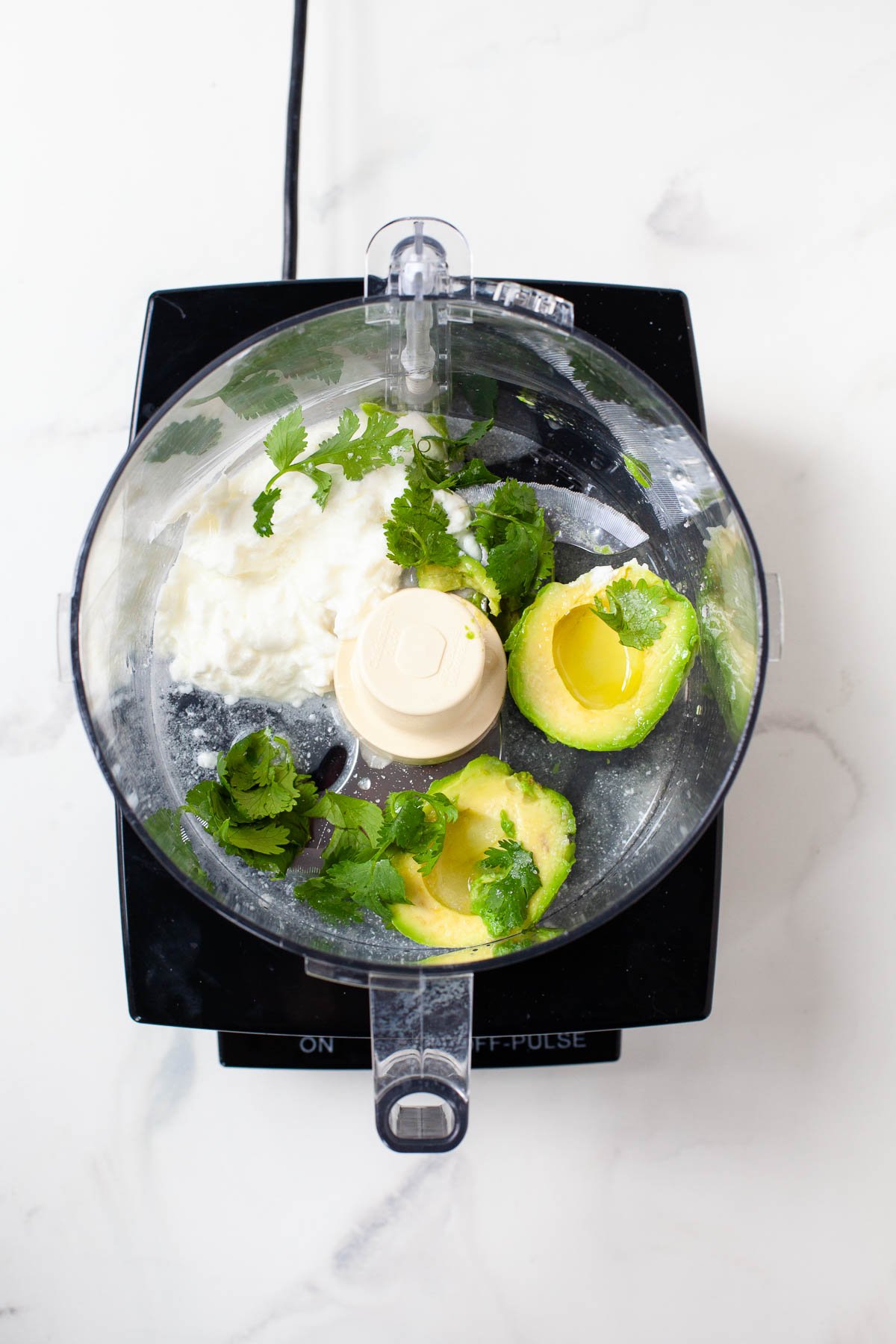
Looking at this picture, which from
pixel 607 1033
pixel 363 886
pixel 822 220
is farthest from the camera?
pixel 822 220

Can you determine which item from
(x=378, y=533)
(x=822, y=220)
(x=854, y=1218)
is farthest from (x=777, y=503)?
(x=854, y=1218)

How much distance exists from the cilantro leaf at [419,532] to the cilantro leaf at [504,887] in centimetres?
17

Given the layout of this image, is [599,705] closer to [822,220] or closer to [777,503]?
[777,503]

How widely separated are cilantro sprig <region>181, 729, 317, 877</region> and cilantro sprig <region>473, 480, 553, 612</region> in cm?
17

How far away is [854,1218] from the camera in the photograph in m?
0.80

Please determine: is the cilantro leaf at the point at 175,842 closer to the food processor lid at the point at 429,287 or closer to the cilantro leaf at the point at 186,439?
the cilantro leaf at the point at 186,439

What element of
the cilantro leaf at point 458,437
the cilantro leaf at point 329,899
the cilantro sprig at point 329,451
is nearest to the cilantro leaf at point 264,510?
the cilantro sprig at point 329,451

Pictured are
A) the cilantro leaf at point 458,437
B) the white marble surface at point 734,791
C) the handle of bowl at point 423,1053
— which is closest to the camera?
the handle of bowl at point 423,1053

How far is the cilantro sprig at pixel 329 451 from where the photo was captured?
2.09 feet

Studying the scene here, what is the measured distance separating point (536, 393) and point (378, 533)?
0.14 metres

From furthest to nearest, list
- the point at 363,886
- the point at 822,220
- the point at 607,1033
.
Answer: the point at 822,220 → the point at 607,1033 → the point at 363,886

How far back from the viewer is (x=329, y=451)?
642 millimetres

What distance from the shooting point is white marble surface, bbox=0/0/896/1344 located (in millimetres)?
790

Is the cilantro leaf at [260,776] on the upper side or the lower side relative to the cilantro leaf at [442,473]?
lower
